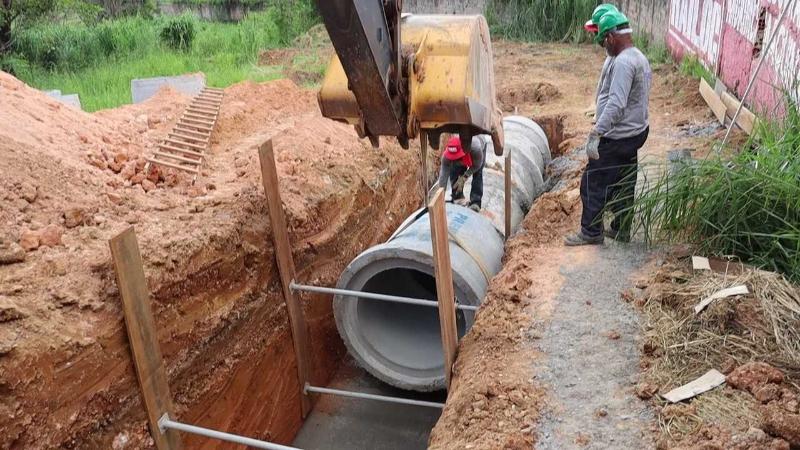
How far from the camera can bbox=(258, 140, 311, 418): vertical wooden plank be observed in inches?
235

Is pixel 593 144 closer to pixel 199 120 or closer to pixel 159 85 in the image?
pixel 199 120

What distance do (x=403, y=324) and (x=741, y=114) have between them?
4703 mm

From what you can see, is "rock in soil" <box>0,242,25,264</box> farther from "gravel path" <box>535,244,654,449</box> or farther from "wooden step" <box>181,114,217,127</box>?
"wooden step" <box>181,114,217,127</box>

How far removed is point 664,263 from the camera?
5.08m

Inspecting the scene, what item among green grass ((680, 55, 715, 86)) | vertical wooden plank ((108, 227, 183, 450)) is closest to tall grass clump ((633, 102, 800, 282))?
vertical wooden plank ((108, 227, 183, 450))

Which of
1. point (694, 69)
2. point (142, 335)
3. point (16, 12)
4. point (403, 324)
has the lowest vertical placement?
point (403, 324)

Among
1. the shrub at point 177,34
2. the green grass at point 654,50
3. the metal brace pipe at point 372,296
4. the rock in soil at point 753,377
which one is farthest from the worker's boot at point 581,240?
the shrub at point 177,34

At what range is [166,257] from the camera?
5141 mm

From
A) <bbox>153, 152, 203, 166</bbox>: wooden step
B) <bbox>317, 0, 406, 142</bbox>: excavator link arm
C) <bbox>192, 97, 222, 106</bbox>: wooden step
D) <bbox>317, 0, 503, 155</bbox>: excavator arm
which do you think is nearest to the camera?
<bbox>317, 0, 406, 142</bbox>: excavator link arm

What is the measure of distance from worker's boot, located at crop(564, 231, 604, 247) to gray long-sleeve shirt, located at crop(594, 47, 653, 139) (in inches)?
37.0

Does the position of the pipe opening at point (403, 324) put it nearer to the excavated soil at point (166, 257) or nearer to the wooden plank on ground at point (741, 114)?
the excavated soil at point (166, 257)

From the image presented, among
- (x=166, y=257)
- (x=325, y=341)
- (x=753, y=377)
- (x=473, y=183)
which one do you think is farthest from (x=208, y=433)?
(x=473, y=183)

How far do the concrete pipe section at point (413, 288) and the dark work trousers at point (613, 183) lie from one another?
1159 millimetres

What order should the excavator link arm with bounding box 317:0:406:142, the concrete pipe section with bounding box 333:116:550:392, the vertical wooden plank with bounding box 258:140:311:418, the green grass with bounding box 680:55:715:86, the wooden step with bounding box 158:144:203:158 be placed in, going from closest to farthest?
1. the excavator link arm with bounding box 317:0:406:142
2. the vertical wooden plank with bounding box 258:140:311:418
3. the concrete pipe section with bounding box 333:116:550:392
4. the wooden step with bounding box 158:144:203:158
5. the green grass with bounding box 680:55:715:86
